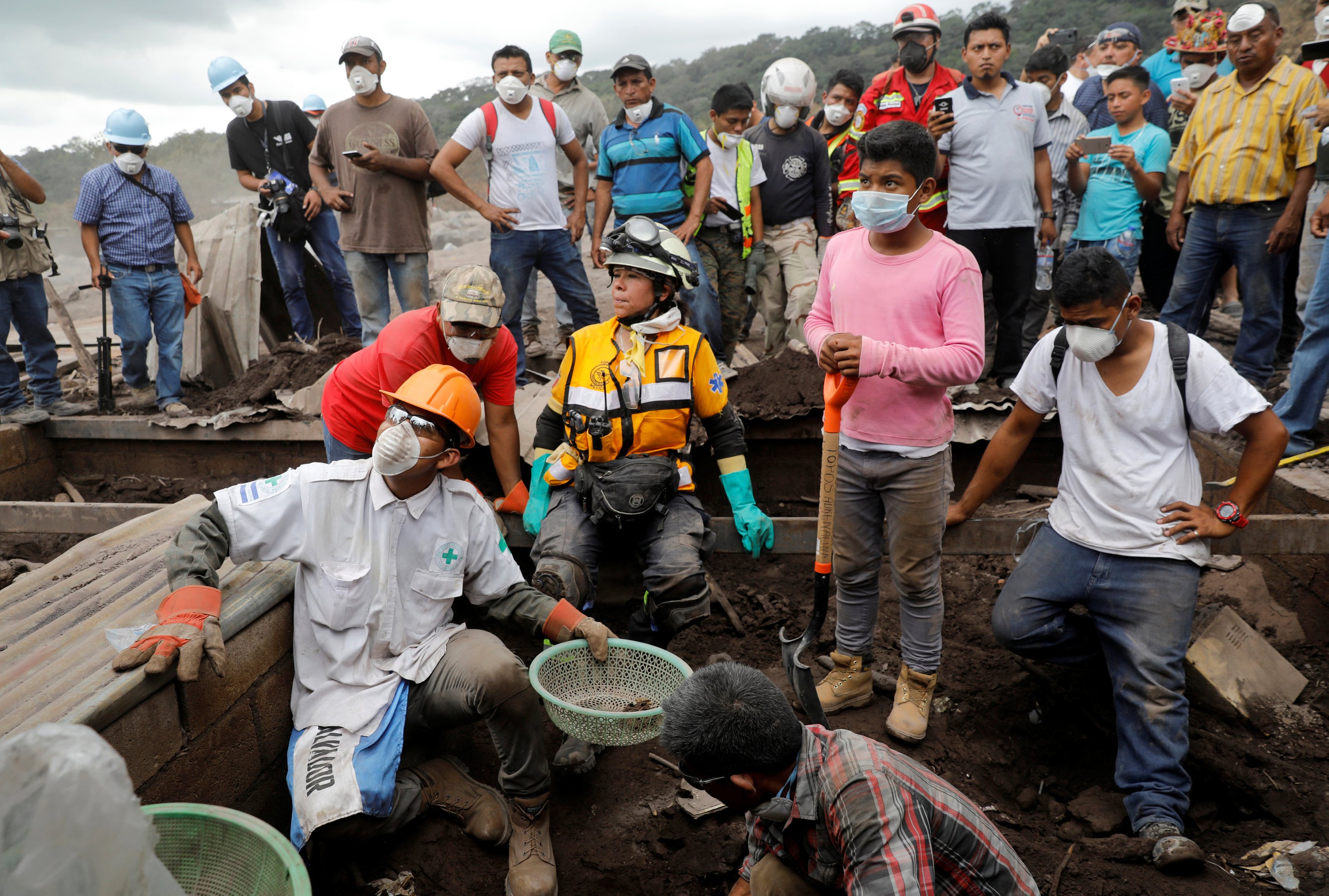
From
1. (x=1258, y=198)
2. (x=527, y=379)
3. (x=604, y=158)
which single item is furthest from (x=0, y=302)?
(x=1258, y=198)

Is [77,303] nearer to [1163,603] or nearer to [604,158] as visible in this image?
[604,158]

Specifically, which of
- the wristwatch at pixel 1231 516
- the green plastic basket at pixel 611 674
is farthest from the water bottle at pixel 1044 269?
the green plastic basket at pixel 611 674

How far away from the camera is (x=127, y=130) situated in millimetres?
6766

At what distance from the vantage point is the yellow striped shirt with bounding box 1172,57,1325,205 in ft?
16.7

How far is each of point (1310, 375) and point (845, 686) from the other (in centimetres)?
312

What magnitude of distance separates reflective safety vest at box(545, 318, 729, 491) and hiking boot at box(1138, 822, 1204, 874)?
2.26m

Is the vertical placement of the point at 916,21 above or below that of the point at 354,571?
above

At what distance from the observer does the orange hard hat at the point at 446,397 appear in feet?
9.73

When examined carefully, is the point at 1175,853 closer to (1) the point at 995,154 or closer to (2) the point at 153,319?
(1) the point at 995,154

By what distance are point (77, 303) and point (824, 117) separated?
13456mm

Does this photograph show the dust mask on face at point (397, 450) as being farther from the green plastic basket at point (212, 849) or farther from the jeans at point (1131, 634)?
the jeans at point (1131, 634)

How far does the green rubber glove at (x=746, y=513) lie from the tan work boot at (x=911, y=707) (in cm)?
85

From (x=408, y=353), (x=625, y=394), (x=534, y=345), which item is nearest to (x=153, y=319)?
(x=534, y=345)

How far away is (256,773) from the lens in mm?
2963
